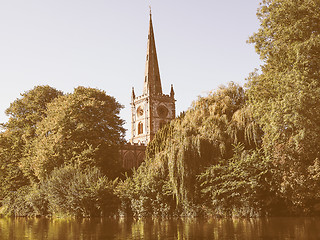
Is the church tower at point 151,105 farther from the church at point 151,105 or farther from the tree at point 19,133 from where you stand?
the tree at point 19,133

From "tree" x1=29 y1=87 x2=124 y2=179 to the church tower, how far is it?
5474 centimetres

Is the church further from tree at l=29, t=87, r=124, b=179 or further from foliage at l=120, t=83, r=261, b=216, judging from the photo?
foliage at l=120, t=83, r=261, b=216

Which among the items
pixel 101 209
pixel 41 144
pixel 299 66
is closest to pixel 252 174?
pixel 299 66

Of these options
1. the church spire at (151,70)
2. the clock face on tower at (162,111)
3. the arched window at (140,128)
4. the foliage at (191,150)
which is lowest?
the foliage at (191,150)

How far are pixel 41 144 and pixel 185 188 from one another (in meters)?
17.1

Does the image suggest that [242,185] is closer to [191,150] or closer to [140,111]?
[191,150]

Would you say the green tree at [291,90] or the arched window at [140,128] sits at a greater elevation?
the arched window at [140,128]

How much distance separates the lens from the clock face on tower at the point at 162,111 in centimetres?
9331

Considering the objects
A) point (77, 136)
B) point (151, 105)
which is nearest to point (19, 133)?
point (77, 136)

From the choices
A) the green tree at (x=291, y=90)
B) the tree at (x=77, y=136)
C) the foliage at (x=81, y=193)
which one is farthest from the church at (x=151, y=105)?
the green tree at (x=291, y=90)

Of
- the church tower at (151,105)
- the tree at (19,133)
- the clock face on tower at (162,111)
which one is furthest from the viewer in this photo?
the clock face on tower at (162,111)

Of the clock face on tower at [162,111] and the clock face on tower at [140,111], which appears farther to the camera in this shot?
the clock face on tower at [140,111]

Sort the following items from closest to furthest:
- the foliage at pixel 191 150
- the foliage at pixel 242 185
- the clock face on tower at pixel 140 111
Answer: the foliage at pixel 242 185 < the foliage at pixel 191 150 < the clock face on tower at pixel 140 111

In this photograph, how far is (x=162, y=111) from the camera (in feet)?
308
